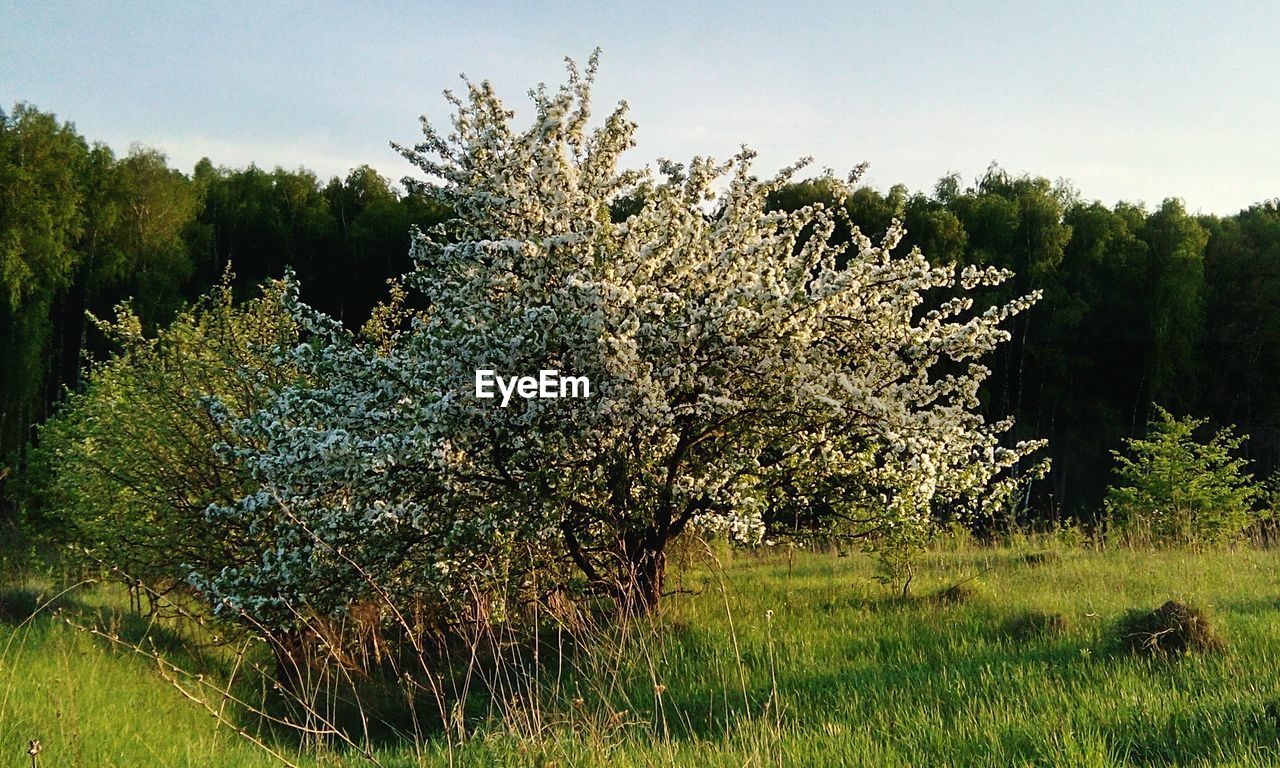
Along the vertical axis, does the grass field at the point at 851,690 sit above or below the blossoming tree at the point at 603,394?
below

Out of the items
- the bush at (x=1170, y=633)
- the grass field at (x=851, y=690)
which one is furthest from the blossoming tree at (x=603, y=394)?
the bush at (x=1170, y=633)

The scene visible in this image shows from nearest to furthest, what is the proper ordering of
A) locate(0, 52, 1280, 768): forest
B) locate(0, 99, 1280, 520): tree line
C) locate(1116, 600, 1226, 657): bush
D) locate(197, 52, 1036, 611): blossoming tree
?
1. locate(0, 52, 1280, 768): forest
2. locate(1116, 600, 1226, 657): bush
3. locate(197, 52, 1036, 611): blossoming tree
4. locate(0, 99, 1280, 520): tree line

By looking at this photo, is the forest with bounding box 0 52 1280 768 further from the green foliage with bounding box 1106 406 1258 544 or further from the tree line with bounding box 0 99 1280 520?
the tree line with bounding box 0 99 1280 520

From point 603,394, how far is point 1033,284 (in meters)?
37.0

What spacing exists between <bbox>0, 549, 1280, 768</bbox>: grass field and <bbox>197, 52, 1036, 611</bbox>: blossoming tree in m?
1.16

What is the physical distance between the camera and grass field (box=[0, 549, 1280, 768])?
5.82 metres

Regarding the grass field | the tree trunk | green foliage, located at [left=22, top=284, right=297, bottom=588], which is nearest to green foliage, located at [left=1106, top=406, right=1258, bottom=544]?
the grass field

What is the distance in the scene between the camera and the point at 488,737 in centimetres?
598

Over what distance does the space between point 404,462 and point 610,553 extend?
2.62 metres

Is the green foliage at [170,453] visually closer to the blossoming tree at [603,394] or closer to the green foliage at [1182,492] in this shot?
the blossoming tree at [603,394]

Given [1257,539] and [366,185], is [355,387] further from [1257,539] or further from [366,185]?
[366,185]

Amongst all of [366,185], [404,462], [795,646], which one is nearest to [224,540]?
[404,462]

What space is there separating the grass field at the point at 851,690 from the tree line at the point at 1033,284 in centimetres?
2784

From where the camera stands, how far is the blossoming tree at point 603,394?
29.8 feet
